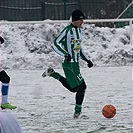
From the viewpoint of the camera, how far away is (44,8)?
21453 mm

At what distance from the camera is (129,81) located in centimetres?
1101

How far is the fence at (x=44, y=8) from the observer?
21.0m

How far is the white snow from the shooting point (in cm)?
1592

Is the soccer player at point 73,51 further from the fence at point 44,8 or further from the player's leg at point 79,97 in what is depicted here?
the fence at point 44,8

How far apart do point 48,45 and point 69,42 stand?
37.4 ft

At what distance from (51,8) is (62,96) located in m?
12.7

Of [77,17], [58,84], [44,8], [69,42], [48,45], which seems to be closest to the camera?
[77,17]

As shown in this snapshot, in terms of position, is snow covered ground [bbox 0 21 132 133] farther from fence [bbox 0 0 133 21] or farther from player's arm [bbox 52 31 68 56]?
fence [bbox 0 0 133 21]

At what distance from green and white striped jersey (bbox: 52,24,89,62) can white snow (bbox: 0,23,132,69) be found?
8.80 meters

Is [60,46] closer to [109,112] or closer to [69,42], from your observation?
[69,42]

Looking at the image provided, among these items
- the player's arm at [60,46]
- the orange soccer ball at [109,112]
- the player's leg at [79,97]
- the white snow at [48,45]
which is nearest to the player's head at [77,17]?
the player's arm at [60,46]

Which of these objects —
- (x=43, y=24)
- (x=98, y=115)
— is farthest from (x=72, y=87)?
(x=43, y=24)

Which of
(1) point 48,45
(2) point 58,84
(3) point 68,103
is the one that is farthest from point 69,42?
(1) point 48,45

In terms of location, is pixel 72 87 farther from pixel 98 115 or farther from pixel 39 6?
pixel 39 6
